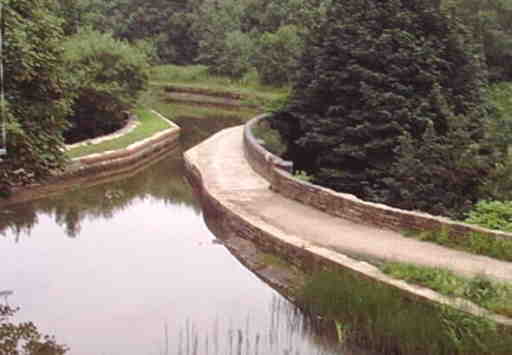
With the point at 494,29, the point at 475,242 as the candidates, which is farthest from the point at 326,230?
the point at 494,29

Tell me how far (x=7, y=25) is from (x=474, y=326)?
6835 mm

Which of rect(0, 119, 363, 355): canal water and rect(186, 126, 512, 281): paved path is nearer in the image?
rect(0, 119, 363, 355): canal water

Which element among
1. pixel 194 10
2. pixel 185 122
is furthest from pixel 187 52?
pixel 185 122

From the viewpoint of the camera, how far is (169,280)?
1113 centimetres

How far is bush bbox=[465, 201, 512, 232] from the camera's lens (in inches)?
430

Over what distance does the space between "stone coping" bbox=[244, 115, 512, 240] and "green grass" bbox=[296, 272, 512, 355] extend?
2047 millimetres

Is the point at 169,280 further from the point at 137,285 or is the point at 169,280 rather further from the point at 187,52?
the point at 187,52

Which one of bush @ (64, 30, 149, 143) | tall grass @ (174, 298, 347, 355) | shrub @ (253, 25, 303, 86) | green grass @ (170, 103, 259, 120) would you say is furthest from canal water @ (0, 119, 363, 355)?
shrub @ (253, 25, 303, 86)

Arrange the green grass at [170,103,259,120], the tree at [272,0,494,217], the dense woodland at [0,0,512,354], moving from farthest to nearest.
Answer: the green grass at [170,103,259,120]
the tree at [272,0,494,217]
the dense woodland at [0,0,512,354]

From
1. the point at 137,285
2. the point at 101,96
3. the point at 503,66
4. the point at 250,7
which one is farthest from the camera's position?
the point at 250,7

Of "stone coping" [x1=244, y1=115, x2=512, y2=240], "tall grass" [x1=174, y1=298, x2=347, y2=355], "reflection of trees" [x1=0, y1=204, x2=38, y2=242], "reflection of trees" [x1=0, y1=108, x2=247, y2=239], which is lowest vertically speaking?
"reflection of trees" [x1=0, y1=108, x2=247, y2=239]

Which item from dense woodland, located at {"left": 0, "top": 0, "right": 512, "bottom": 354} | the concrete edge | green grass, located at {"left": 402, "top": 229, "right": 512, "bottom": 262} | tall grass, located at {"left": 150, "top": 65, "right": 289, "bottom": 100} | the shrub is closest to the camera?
the concrete edge

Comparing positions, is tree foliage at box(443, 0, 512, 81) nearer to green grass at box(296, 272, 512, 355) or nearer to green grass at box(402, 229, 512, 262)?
green grass at box(402, 229, 512, 262)

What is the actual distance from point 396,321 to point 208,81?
3882cm
